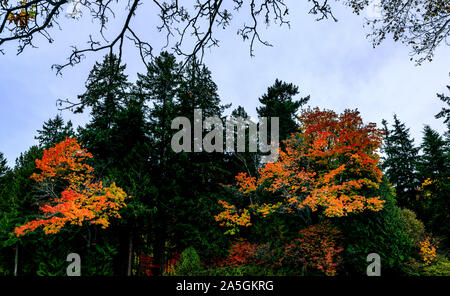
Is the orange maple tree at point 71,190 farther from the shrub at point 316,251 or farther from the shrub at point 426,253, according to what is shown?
the shrub at point 426,253

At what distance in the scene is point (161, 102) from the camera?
15.4 metres

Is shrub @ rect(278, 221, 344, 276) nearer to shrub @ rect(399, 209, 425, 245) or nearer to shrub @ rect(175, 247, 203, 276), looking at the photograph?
shrub @ rect(175, 247, 203, 276)

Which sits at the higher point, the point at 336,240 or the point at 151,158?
the point at 151,158

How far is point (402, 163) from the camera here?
2383cm

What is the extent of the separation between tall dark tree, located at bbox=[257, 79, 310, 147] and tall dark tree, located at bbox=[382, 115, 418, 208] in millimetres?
9843

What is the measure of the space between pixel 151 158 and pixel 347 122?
11.4 meters

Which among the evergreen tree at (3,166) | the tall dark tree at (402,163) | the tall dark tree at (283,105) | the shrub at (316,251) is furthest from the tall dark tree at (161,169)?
the evergreen tree at (3,166)

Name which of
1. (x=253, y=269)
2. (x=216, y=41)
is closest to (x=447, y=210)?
(x=253, y=269)

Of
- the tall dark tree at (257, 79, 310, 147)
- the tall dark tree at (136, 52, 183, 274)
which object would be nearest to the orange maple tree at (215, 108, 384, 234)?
the tall dark tree at (136, 52, 183, 274)

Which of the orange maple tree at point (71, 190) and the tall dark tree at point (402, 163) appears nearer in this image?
the orange maple tree at point (71, 190)

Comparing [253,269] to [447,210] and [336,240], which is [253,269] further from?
[447,210]

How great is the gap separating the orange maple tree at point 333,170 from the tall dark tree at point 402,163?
14228mm

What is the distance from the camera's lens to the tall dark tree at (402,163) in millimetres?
22781

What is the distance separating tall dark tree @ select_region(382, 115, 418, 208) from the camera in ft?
74.7
